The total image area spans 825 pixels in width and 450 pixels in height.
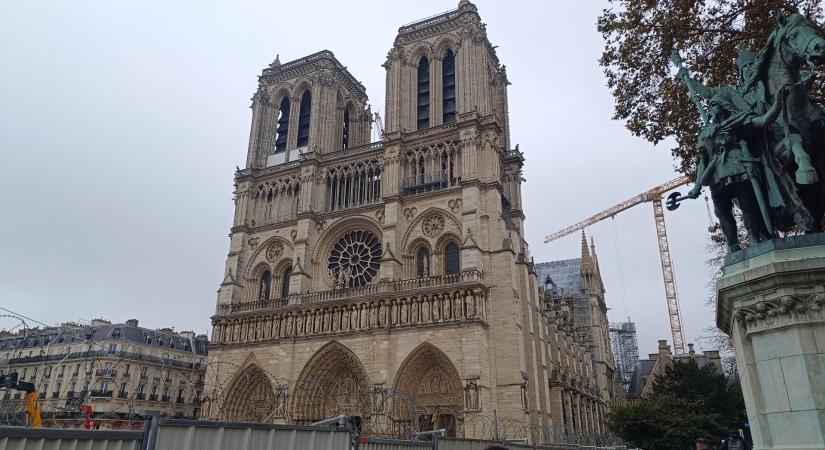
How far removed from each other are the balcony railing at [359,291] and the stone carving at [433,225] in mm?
2834

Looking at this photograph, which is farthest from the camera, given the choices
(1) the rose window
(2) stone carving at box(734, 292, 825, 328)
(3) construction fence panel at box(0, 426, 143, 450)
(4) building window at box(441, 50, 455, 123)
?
(4) building window at box(441, 50, 455, 123)

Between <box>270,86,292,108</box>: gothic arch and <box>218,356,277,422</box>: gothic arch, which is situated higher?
<box>270,86,292,108</box>: gothic arch

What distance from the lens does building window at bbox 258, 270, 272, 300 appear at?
32938 mm

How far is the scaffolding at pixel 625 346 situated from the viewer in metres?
78.3

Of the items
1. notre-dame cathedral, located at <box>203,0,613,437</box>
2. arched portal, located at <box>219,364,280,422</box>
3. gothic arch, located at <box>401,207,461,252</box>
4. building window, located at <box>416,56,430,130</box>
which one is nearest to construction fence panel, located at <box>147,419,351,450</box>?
notre-dame cathedral, located at <box>203,0,613,437</box>

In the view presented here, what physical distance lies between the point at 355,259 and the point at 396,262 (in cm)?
363

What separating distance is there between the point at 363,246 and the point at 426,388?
8.73m

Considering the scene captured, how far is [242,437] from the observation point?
5020 millimetres

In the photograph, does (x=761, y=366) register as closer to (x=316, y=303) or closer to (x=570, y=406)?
(x=316, y=303)

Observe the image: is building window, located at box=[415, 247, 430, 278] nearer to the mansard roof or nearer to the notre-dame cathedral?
the notre-dame cathedral

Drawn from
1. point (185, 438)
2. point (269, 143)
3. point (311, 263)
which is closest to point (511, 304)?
point (311, 263)

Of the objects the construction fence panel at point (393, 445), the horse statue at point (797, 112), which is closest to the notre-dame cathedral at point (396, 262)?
the construction fence panel at point (393, 445)

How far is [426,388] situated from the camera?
26.3m

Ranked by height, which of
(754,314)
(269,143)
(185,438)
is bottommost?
(185,438)
